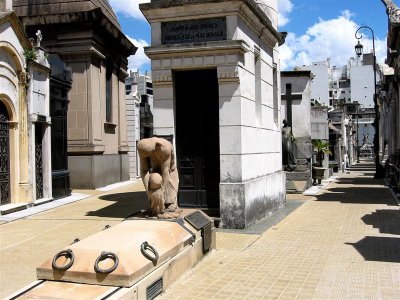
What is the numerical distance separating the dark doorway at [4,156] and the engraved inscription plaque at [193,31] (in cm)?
554

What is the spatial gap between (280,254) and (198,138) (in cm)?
353

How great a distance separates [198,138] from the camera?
10.2 meters

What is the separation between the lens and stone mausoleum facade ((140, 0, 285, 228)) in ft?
31.5

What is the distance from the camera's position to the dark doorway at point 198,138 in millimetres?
10227

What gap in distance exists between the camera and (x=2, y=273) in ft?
22.0

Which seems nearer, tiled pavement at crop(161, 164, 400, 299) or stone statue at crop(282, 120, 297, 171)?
tiled pavement at crop(161, 164, 400, 299)

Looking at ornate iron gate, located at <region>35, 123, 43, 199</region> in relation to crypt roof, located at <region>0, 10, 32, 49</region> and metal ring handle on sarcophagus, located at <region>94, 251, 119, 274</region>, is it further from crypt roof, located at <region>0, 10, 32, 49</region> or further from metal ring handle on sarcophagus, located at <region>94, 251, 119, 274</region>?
metal ring handle on sarcophagus, located at <region>94, 251, 119, 274</region>

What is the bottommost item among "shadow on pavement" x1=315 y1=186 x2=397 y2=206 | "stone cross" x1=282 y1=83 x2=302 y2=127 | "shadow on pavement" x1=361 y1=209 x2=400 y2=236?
"shadow on pavement" x1=361 y1=209 x2=400 y2=236

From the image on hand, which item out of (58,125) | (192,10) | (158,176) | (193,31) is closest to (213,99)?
(193,31)

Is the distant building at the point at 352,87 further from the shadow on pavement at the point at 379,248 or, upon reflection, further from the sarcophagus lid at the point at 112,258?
the sarcophagus lid at the point at 112,258

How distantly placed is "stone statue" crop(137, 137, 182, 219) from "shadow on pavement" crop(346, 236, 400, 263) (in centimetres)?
316

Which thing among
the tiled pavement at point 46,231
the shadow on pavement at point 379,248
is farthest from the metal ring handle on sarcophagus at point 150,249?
the shadow on pavement at point 379,248

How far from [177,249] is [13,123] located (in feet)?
28.8

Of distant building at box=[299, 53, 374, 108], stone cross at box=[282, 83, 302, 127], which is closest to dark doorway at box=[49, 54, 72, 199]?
stone cross at box=[282, 83, 302, 127]
